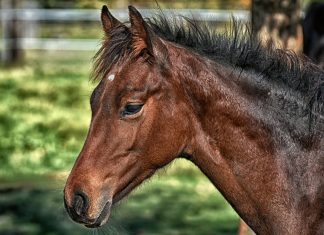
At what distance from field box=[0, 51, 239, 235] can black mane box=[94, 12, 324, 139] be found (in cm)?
252

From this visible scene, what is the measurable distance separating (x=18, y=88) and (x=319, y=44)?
5.09 m

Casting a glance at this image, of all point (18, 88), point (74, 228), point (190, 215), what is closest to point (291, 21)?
point (190, 215)

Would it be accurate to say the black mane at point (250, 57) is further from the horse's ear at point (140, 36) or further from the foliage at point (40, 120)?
the foliage at point (40, 120)

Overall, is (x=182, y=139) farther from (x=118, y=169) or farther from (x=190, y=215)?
(x=190, y=215)

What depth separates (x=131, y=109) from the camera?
458cm

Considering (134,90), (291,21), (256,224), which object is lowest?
(291,21)

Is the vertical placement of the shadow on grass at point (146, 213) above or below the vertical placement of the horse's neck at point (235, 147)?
below

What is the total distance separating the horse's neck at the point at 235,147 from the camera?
4.71 meters

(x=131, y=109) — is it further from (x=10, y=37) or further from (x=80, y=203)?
(x=10, y=37)

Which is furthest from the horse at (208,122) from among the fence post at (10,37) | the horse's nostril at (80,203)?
the fence post at (10,37)

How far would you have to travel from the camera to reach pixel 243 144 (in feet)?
15.6

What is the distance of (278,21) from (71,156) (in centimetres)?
410

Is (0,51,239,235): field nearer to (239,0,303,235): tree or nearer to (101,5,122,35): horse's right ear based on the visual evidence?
(239,0,303,235): tree

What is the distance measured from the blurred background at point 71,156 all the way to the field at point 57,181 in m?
0.01
